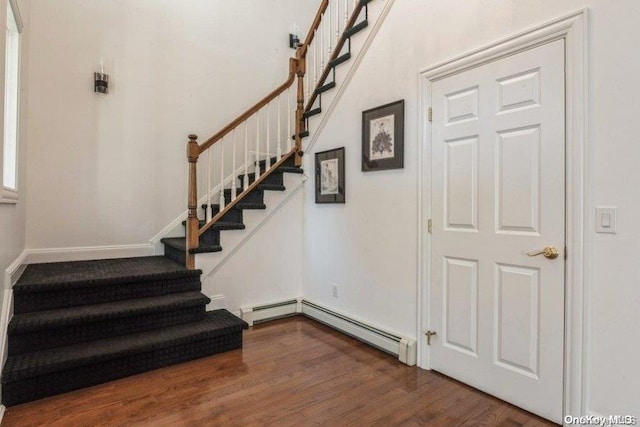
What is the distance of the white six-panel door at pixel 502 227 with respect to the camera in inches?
73.4

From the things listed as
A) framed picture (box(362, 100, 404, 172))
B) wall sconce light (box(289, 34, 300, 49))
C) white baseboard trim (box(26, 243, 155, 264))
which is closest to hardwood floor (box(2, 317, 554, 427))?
framed picture (box(362, 100, 404, 172))

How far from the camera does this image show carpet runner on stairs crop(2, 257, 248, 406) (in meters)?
2.17

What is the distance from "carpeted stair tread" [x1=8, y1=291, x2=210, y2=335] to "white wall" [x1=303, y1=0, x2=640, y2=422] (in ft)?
4.32

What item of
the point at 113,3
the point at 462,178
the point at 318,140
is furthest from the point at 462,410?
the point at 113,3

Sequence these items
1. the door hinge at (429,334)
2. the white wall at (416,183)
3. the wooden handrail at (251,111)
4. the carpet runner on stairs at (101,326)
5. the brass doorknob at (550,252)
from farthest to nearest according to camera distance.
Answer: the wooden handrail at (251,111)
the door hinge at (429,334)
the carpet runner on stairs at (101,326)
the brass doorknob at (550,252)
the white wall at (416,183)

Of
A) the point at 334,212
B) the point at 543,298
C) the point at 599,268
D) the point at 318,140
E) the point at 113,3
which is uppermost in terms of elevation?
the point at 113,3

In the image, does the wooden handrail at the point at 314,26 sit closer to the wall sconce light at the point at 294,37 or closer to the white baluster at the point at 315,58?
the white baluster at the point at 315,58

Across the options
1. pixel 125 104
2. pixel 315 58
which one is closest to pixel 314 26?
pixel 315 58

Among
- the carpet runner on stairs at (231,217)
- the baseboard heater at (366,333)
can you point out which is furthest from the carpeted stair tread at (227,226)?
the baseboard heater at (366,333)

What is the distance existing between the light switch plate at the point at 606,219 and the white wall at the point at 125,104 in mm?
3713

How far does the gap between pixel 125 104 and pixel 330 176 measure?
228 cm

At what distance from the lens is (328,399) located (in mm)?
2115

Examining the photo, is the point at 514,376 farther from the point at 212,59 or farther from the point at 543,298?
the point at 212,59

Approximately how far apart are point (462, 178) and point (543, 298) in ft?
2.75
